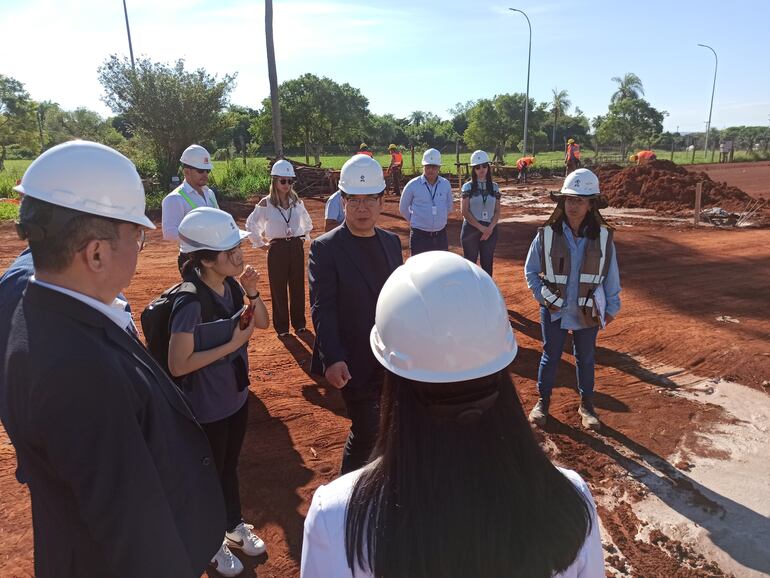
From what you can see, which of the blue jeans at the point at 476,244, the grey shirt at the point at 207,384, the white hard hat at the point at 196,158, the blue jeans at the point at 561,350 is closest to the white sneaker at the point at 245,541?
the grey shirt at the point at 207,384

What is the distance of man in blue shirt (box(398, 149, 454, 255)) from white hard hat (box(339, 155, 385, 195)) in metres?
3.51

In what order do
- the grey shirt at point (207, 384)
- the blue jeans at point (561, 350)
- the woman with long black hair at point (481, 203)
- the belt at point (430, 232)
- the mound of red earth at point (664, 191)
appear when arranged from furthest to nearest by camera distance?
1. the mound of red earth at point (664, 191)
2. the woman with long black hair at point (481, 203)
3. the belt at point (430, 232)
4. the blue jeans at point (561, 350)
5. the grey shirt at point (207, 384)

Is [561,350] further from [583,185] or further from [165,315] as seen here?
[165,315]

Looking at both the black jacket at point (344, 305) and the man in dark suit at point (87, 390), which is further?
the black jacket at point (344, 305)

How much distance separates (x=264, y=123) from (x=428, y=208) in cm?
3759

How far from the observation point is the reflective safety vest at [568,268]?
4078 mm

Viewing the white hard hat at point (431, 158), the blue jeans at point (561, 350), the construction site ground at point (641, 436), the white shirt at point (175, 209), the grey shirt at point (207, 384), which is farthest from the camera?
the white hard hat at point (431, 158)

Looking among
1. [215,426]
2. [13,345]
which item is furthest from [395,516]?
[215,426]

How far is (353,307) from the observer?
3.10 metres

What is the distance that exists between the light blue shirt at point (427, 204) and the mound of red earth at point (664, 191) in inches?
523

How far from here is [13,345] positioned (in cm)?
136

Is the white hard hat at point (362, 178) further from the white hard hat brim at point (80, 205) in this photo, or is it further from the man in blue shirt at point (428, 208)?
the man in blue shirt at point (428, 208)

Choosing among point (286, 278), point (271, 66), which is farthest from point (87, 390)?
point (271, 66)

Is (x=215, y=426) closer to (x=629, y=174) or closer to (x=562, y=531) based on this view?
(x=562, y=531)
